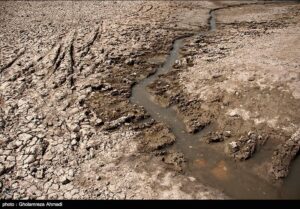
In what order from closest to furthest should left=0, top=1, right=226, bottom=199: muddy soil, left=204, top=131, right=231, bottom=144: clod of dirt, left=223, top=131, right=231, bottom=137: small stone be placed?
left=0, top=1, right=226, bottom=199: muddy soil → left=204, top=131, right=231, bottom=144: clod of dirt → left=223, top=131, right=231, bottom=137: small stone

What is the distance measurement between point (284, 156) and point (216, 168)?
6.77ft

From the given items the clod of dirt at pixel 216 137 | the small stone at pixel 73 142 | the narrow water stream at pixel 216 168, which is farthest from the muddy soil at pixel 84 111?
the clod of dirt at pixel 216 137

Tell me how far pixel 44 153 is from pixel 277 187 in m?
6.68

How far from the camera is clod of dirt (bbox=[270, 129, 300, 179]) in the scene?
915cm

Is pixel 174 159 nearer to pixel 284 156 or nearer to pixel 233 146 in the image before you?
pixel 233 146

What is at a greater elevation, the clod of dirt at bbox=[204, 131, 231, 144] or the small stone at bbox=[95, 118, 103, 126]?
the small stone at bbox=[95, 118, 103, 126]

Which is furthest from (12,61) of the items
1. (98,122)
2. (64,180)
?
(64,180)

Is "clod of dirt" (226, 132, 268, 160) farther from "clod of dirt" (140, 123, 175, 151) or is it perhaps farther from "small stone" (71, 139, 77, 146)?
"small stone" (71, 139, 77, 146)

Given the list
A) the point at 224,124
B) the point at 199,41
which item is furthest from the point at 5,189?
the point at 199,41

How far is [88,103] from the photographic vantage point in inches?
479

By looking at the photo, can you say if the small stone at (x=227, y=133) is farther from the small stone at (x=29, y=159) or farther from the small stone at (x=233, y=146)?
the small stone at (x=29, y=159)

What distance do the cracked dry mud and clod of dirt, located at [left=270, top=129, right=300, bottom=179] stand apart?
3 cm

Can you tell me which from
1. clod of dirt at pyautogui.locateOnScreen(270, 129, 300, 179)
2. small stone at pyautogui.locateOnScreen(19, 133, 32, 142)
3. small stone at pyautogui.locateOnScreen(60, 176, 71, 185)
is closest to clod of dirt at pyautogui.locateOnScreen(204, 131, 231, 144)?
clod of dirt at pyautogui.locateOnScreen(270, 129, 300, 179)

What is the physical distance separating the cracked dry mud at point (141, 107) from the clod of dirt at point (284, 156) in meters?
0.03
